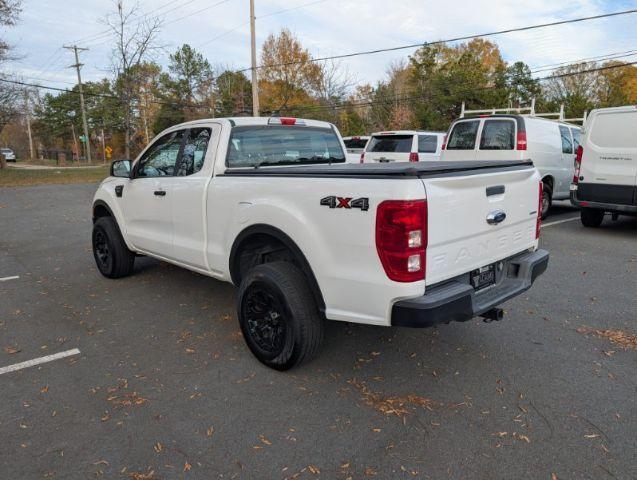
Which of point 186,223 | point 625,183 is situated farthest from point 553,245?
point 186,223

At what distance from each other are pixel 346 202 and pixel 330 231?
23 centimetres

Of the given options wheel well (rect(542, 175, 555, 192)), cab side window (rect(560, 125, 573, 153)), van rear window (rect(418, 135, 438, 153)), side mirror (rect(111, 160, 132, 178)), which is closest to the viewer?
side mirror (rect(111, 160, 132, 178))

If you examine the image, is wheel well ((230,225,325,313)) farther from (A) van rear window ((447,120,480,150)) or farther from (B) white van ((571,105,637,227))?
(A) van rear window ((447,120,480,150))

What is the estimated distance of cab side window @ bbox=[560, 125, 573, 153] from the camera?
32.2 ft

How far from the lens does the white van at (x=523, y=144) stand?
8.67 meters

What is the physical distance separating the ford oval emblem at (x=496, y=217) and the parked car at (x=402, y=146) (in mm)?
Result: 7666

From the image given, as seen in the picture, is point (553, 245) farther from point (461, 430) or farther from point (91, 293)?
point (91, 293)

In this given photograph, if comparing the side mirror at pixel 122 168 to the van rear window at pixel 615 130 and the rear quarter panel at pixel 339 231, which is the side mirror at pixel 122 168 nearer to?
the rear quarter panel at pixel 339 231

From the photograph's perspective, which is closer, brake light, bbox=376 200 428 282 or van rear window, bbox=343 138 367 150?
brake light, bbox=376 200 428 282

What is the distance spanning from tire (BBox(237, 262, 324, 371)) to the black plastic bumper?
67cm

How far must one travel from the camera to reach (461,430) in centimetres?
266

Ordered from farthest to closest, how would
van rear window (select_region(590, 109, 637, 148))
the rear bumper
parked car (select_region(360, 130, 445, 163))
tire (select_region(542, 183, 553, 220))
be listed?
1. parked car (select_region(360, 130, 445, 163))
2. tire (select_region(542, 183, 553, 220))
3. the rear bumper
4. van rear window (select_region(590, 109, 637, 148))

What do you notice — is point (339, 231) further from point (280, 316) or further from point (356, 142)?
point (356, 142)

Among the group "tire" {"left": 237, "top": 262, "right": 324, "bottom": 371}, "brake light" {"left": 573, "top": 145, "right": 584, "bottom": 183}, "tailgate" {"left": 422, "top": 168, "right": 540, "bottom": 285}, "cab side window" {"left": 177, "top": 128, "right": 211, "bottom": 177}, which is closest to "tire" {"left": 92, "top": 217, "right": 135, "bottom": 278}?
"cab side window" {"left": 177, "top": 128, "right": 211, "bottom": 177}
